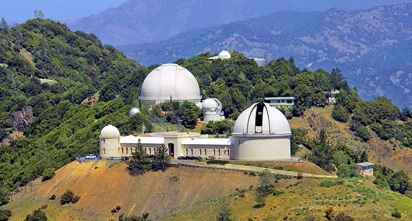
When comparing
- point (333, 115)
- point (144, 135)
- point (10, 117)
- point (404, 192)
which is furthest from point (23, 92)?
point (404, 192)

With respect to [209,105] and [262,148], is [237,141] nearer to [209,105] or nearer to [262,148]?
[262,148]

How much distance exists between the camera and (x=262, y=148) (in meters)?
106

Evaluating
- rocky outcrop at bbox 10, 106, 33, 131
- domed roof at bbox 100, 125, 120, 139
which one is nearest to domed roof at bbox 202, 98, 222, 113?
domed roof at bbox 100, 125, 120, 139

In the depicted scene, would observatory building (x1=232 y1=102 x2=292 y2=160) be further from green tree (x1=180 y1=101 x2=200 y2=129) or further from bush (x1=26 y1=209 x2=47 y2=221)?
green tree (x1=180 y1=101 x2=200 y2=129)

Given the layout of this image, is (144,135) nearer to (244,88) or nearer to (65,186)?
(65,186)

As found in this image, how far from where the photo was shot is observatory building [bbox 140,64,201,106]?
145m

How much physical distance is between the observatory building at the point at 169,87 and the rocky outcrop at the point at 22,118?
25.5 meters

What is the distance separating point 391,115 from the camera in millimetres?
155875

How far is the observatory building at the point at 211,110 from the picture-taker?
13738 cm

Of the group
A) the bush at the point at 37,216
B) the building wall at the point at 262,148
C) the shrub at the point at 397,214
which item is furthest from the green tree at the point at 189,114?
the shrub at the point at 397,214

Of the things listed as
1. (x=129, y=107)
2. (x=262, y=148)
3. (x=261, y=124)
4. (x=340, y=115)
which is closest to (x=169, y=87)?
(x=129, y=107)

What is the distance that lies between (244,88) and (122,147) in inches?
1801

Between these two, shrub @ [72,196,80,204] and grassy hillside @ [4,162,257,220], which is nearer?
grassy hillside @ [4,162,257,220]

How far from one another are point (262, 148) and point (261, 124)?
249cm
